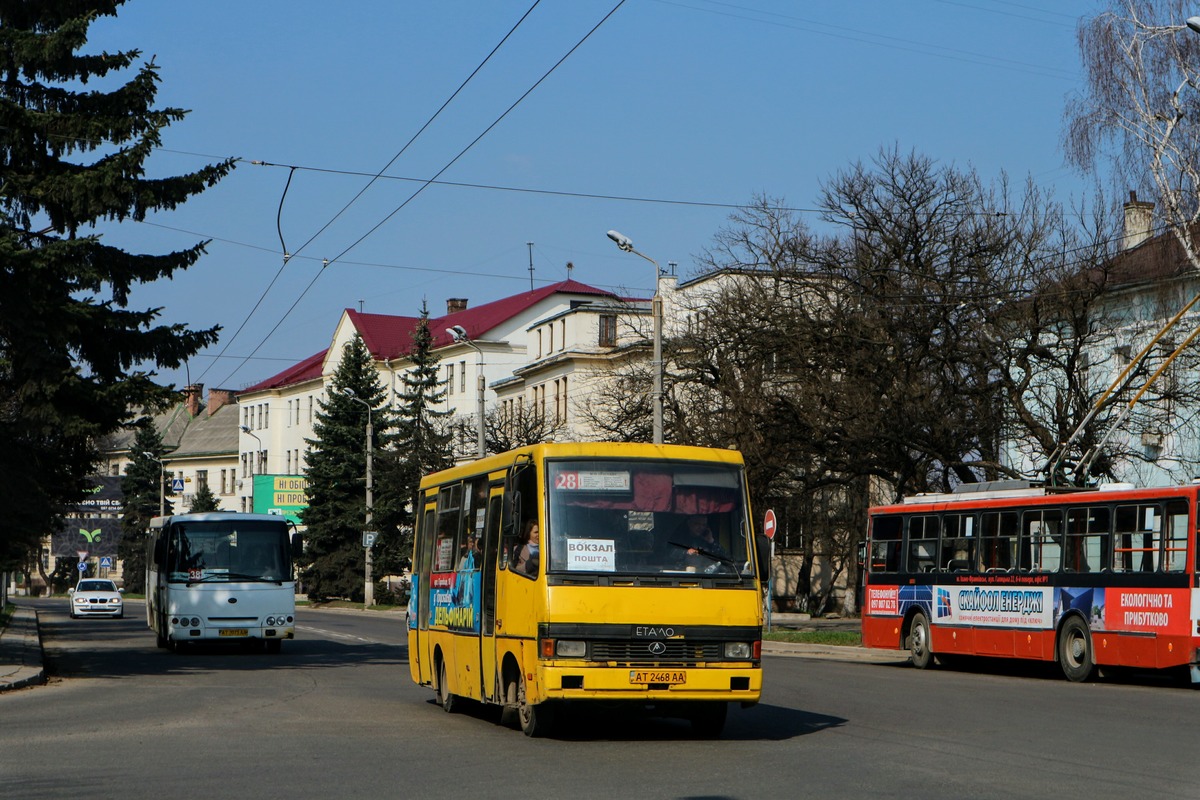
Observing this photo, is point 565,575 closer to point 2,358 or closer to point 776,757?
point 776,757

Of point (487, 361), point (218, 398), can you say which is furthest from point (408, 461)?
point (218, 398)

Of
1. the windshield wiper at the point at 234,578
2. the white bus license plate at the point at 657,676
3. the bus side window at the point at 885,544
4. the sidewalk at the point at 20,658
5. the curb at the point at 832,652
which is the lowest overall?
the curb at the point at 832,652

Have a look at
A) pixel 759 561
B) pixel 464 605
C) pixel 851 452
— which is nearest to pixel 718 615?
pixel 759 561

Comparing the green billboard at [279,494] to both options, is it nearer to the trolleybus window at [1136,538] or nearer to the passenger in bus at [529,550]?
the trolleybus window at [1136,538]

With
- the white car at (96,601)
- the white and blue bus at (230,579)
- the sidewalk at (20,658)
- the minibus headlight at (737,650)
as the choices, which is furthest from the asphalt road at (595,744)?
the white car at (96,601)

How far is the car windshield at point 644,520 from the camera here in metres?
13.9

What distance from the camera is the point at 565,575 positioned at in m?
13.7

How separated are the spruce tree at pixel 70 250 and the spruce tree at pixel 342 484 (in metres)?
52.9

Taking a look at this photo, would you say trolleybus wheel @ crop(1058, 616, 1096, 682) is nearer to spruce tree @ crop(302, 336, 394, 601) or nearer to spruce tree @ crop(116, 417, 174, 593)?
spruce tree @ crop(302, 336, 394, 601)

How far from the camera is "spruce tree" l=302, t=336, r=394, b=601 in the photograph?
7875 cm

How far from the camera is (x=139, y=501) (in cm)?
11775

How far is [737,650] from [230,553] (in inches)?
730

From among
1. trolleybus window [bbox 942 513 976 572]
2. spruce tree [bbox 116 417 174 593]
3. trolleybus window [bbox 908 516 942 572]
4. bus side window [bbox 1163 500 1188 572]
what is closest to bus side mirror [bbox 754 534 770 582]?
bus side window [bbox 1163 500 1188 572]

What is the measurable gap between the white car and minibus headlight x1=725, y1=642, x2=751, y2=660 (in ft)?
153
